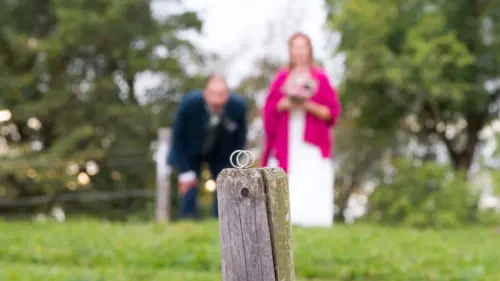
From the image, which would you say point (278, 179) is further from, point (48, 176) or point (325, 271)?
point (48, 176)

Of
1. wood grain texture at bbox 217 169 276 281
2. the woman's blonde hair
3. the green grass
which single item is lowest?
the green grass

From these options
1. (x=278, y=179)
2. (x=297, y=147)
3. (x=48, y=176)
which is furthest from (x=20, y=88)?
(x=278, y=179)

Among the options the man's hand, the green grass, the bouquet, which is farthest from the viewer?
the man's hand

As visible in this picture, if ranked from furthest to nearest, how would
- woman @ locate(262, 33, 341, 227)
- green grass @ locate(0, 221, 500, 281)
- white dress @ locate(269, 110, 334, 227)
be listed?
white dress @ locate(269, 110, 334, 227) → woman @ locate(262, 33, 341, 227) → green grass @ locate(0, 221, 500, 281)

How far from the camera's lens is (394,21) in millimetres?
13164

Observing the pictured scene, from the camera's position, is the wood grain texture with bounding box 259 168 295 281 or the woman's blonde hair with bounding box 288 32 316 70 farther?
the woman's blonde hair with bounding box 288 32 316 70

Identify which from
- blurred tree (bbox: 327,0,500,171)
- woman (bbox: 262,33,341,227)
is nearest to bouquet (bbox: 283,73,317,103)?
woman (bbox: 262,33,341,227)

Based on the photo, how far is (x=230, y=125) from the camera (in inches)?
275

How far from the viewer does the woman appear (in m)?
6.66

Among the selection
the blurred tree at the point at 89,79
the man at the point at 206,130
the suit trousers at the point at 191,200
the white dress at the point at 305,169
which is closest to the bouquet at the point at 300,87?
the white dress at the point at 305,169

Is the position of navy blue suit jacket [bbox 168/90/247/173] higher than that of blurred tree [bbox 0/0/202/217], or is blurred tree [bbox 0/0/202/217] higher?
blurred tree [bbox 0/0/202/217]

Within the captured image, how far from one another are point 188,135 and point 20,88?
6.95 meters

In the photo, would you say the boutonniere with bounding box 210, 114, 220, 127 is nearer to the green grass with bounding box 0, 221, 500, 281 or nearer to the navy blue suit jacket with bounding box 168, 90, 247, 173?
the navy blue suit jacket with bounding box 168, 90, 247, 173

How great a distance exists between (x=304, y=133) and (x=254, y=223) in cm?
505
